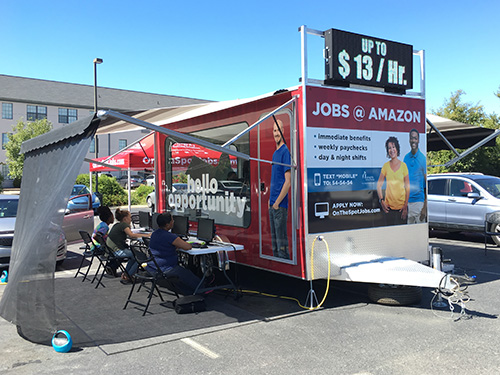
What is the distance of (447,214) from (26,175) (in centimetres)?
931

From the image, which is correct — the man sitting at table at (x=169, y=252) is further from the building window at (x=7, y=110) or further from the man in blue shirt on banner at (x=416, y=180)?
the building window at (x=7, y=110)

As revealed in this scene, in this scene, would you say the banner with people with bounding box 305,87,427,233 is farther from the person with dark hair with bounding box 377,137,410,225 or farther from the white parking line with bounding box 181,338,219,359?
the white parking line with bounding box 181,338,219,359

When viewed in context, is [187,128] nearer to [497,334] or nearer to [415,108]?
[415,108]

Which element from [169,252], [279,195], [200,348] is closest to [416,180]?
[279,195]

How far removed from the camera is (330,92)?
5.81 m

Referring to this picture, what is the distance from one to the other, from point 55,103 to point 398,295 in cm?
4756

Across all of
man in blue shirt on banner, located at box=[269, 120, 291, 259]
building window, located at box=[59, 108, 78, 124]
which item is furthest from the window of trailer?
building window, located at box=[59, 108, 78, 124]

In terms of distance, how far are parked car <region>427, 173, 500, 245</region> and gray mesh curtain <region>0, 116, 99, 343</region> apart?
28.9ft

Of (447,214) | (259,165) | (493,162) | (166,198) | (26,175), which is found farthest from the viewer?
(493,162)

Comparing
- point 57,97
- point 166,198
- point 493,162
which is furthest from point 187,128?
point 57,97

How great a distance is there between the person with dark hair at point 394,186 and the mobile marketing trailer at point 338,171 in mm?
14

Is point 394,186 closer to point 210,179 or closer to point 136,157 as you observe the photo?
point 210,179

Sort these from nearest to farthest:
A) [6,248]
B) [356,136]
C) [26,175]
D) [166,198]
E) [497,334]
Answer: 1. [497,334]
2. [26,175]
3. [356,136]
4. [6,248]
5. [166,198]

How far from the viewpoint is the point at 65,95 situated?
4934 cm
